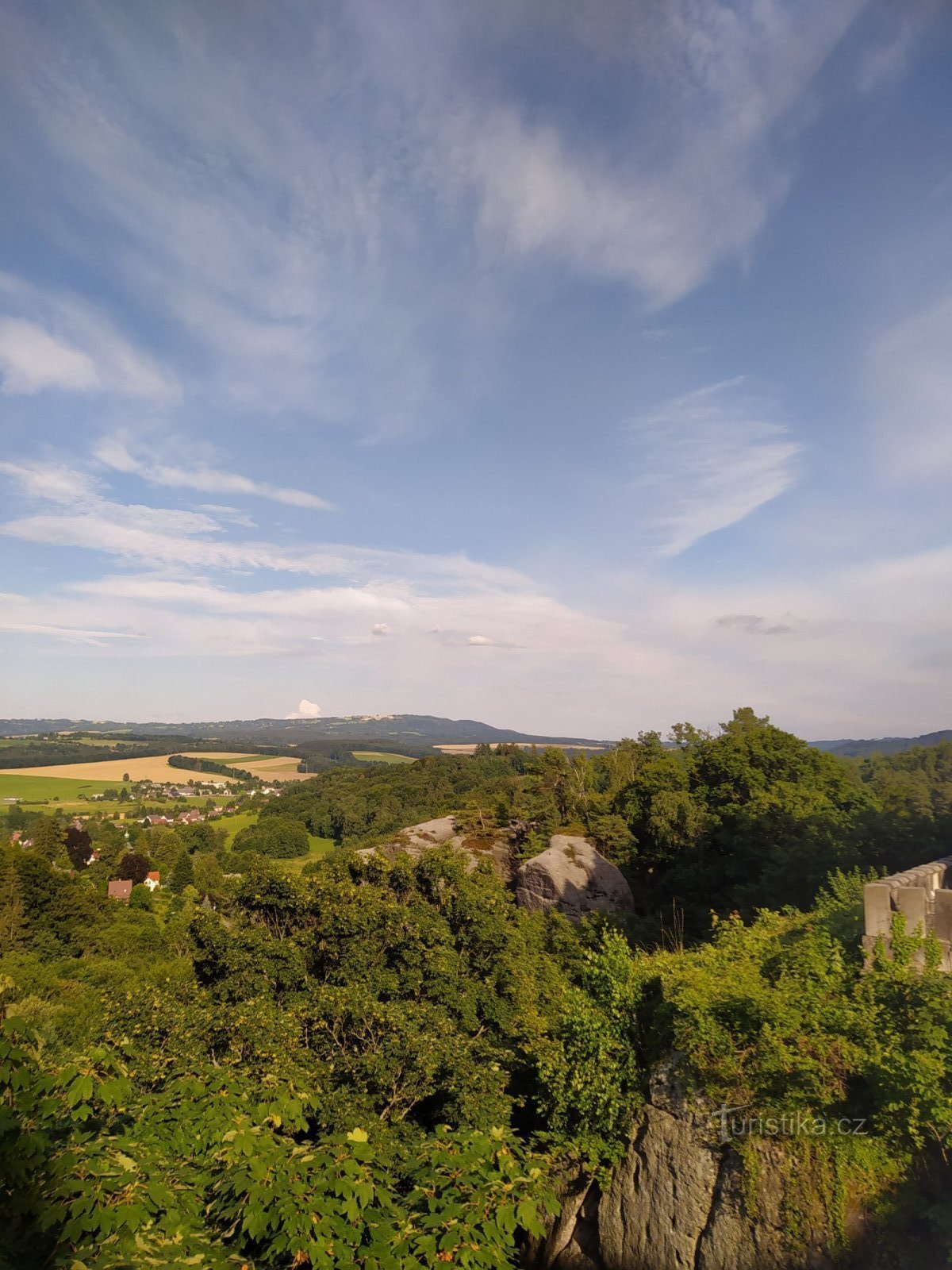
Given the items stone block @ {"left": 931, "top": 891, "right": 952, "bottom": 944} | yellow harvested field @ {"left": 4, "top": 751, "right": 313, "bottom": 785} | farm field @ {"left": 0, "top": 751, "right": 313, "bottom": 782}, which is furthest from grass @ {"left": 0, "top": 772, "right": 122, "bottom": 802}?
stone block @ {"left": 931, "top": 891, "right": 952, "bottom": 944}

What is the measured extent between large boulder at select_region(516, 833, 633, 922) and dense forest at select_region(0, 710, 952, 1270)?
2602 millimetres

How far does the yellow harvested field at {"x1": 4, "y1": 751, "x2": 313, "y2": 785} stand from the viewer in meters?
152

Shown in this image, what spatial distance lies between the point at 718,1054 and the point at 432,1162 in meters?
5.00

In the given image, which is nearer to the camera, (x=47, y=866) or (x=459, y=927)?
(x=459, y=927)

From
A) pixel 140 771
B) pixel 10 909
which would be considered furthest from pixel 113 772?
pixel 10 909

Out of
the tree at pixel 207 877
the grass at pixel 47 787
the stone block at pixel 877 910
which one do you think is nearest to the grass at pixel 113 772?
the grass at pixel 47 787

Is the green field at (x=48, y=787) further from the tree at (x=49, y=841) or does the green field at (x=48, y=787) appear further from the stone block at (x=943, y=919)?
the stone block at (x=943, y=919)

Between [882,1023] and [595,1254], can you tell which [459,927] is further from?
[882,1023]

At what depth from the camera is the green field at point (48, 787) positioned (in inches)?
4975

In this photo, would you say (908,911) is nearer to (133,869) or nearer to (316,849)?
(133,869)

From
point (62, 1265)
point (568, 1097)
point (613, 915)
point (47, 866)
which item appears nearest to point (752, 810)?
point (613, 915)

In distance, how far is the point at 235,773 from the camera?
170m

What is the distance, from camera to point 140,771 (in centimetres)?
15712

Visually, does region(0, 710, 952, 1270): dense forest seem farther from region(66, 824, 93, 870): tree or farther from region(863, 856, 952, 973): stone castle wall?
region(66, 824, 93, 870): tree
